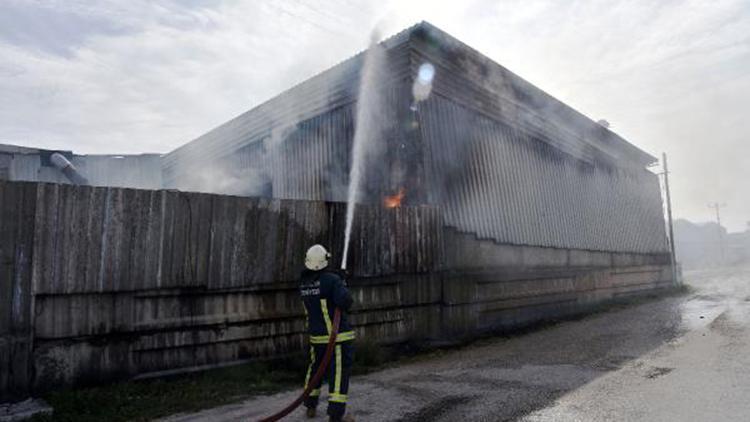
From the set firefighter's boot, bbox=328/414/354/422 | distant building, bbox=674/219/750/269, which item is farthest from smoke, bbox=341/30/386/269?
distant building, bbox=674/219/750/269

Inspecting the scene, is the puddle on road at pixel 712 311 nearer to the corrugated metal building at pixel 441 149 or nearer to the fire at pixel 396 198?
the corrugated metal building at pixel 441 149

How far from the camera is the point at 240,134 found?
54.2ft

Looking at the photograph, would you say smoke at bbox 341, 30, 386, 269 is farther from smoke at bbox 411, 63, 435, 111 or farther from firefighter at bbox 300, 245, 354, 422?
firefighter at bbox 300, 245, 354, 422

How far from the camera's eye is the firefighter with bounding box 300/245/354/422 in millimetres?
4918

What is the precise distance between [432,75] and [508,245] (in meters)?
4.98

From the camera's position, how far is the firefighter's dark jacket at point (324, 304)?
506 centimetres

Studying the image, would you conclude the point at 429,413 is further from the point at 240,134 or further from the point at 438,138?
the point at 240,134

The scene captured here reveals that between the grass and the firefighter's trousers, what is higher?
the firefighter's trousers

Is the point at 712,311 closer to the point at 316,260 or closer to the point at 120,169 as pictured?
the point at 316,260

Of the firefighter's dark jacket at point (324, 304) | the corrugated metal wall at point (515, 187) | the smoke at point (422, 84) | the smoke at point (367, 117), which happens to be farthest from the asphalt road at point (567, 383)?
the smoke at point (422, 84)

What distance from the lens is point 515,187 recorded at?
1424 centimetres

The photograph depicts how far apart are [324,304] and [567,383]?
344 centimetres

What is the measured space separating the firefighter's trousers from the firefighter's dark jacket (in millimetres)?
97

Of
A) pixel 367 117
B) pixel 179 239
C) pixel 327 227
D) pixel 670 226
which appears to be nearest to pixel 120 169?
pixel 367 117
